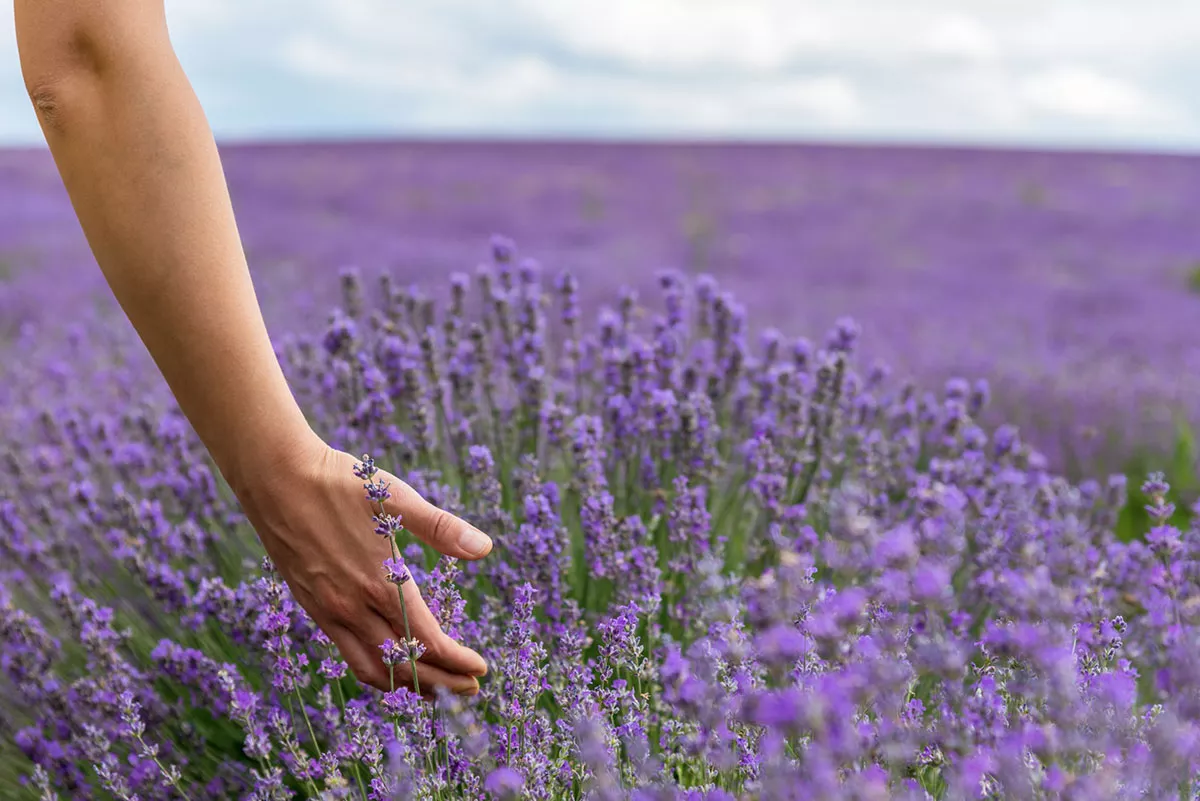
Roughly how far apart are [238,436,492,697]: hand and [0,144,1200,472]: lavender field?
2.89 m

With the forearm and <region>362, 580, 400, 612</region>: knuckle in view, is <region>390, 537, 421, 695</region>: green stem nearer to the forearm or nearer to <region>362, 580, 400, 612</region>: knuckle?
<region>362, 580, 400, 612</region>: knuckle

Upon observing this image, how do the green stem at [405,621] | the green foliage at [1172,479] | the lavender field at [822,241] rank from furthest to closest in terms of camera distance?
the lavender field at [822,241] → the green foliage at [1172,479] → the green stem at [405,621]

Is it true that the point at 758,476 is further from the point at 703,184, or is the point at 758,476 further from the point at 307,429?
the point at 703,184

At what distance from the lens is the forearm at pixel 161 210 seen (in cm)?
129

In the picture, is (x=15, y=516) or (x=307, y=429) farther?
(x=15, y=516)

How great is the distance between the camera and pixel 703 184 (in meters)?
14.0

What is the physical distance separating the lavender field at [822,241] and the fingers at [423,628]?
287cm

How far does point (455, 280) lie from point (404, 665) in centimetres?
130

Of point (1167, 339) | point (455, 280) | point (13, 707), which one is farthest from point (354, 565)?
point (1167, 339)

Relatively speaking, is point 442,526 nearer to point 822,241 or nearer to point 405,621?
point 405,621

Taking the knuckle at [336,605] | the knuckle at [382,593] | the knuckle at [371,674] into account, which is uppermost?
the knuckle at [382,593]

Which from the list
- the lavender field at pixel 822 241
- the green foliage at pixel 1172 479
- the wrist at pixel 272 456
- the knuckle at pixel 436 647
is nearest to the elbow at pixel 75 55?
the wrist at pixel 272 456

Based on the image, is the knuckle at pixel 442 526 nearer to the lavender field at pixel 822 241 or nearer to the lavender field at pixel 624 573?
the lavender field at pixel 624 573

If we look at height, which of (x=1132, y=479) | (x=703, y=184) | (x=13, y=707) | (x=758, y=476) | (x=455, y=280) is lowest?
(x=13, y=707)
